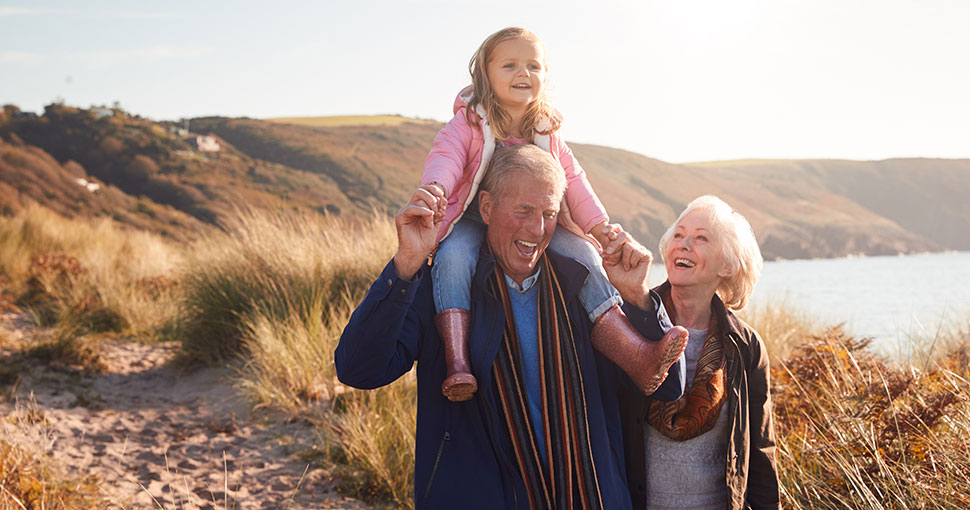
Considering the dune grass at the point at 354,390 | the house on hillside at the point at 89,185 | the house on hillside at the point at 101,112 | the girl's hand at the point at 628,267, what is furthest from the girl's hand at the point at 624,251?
the house on hillside at the point at 101,112

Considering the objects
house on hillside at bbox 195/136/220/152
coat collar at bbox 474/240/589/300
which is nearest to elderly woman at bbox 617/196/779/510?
coat collar at bbox 474/240/589/300

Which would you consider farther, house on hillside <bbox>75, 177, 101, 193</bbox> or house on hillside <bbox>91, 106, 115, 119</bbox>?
house on hillside <bbox>91, 106, 115, 119</bbox>

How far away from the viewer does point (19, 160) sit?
106ft

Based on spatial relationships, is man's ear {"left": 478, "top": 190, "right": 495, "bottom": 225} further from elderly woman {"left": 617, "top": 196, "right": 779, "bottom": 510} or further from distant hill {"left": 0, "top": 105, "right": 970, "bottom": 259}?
distant hill {"left": 0, "top": 105, "right": 970, "bottom": 259}

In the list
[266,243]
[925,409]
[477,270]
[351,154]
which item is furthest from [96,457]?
[351,154]

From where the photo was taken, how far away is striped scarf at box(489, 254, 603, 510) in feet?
6.68

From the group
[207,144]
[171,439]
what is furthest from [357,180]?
[171,439]

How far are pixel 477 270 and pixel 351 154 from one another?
53731mm

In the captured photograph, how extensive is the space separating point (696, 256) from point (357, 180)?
156 ft

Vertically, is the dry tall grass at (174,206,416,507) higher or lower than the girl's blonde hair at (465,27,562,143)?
lower

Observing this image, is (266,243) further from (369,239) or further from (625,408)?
(625,408)

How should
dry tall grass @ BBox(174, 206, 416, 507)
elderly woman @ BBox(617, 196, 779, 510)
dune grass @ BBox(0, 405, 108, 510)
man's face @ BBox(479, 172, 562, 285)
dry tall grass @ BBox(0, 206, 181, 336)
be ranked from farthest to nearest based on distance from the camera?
1. dry tall grass @ BBox(0, 206, 181, 336)
2. dry tall grass @ BBox(174, 206, 416, 507)
3. dune grass @ BBox(0, 405, 108, 510)
4. elderly woman @ BBox(617, 196, 779, 510)
5. man's face @ BBox(479, 172, 562, 285)

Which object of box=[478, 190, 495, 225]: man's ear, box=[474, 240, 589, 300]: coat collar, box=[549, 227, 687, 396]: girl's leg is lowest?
box=[549, 227, 687, 396]: girl's leg

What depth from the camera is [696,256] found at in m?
2.44
